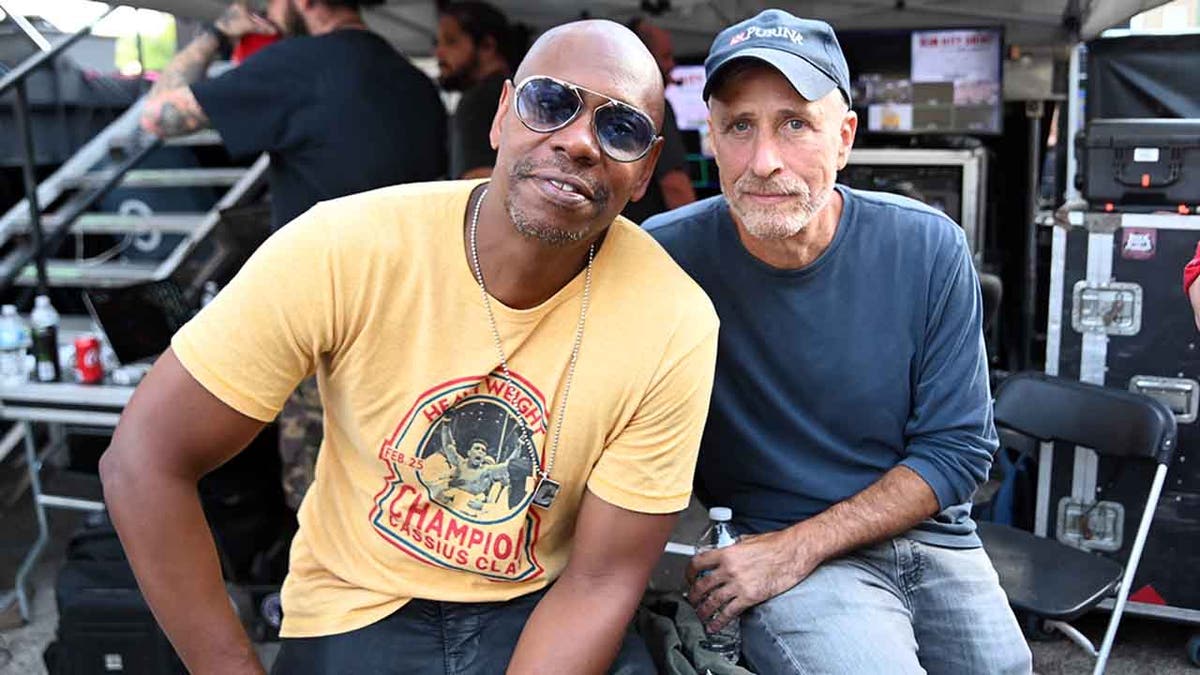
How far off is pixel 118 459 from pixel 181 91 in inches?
87.4

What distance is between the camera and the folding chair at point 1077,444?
105 inches

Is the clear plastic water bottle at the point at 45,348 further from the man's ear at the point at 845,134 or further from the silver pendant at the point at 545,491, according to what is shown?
the man's ear at the point at 845,134

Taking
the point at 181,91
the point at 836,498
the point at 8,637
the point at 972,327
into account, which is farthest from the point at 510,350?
the point at 8,637

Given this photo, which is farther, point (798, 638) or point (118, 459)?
point (798, 638)

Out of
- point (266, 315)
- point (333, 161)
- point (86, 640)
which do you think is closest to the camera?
point (266, 315)

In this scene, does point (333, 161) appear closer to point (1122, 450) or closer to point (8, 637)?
point (8, 637)

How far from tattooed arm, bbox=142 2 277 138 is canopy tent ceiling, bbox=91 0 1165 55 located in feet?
3.83

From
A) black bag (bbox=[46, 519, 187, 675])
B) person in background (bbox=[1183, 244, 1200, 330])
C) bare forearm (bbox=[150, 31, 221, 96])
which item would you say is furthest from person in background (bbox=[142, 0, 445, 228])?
person in background (bbox=[1183, 244, 1200, 330])

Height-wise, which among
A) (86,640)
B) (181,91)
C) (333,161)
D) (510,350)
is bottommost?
(86,640)

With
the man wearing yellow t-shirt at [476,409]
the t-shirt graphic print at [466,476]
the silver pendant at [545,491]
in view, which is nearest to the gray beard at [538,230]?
the man wearing yellow t-shirt at [476,409]

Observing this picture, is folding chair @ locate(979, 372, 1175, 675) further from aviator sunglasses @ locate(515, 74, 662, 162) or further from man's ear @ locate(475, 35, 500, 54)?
man's ear @ locate(475, 35, 500, 54)

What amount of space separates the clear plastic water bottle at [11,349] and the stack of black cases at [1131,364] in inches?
141

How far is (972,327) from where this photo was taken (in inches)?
84.4

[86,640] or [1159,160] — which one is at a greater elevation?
[1159,160]
